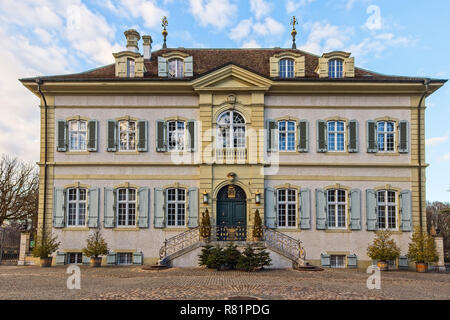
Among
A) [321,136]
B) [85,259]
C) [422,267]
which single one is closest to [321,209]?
[321,136]

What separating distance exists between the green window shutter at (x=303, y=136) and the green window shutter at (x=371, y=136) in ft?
9.55

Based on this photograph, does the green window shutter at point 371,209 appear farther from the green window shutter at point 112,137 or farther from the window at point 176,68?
the green window shutter at point 112,137

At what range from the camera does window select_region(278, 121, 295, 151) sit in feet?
62.2

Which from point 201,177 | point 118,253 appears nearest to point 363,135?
point 201,177

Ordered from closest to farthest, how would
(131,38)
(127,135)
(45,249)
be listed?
(45,249)
(127,135)
(131,38)

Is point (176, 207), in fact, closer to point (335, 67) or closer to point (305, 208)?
point (305, 208)

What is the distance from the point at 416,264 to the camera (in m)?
17.5

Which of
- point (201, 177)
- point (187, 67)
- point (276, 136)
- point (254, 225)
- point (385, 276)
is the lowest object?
point (385, 276)

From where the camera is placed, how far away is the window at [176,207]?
61.0ft

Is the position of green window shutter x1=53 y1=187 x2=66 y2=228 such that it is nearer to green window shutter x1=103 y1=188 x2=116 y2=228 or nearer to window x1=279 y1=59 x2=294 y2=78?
green window shutter x1=103 y1=188 x2=116 y2=228

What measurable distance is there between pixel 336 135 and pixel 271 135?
125 inches

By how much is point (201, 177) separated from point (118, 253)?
17.1 feet

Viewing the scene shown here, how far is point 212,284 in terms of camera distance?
12359mm
